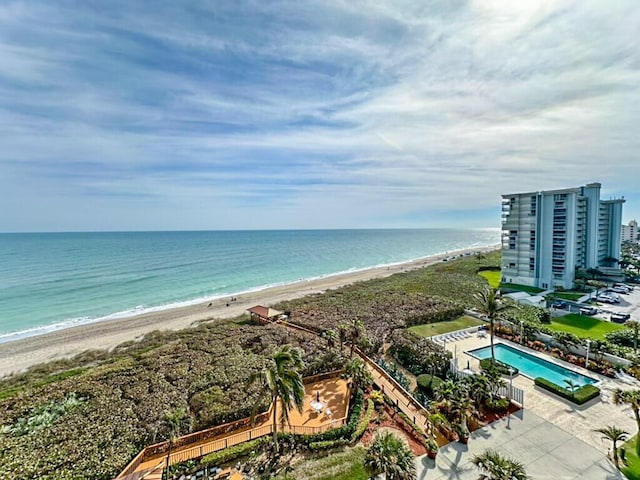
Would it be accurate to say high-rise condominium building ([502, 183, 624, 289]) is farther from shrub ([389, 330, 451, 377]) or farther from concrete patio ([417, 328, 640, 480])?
shrub ([389, 330, 451, 377])

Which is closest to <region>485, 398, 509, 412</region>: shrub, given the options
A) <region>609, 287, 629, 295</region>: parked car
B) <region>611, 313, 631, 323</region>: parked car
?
<region>611, 313, 631, 323</region>: parked car

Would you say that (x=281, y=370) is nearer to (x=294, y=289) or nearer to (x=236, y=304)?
(x=236, y=304)

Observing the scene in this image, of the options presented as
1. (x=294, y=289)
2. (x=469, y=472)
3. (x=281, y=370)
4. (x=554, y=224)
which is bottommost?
(x=294, y=289)

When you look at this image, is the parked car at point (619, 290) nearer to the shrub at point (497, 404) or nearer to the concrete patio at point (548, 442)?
the concrete patio at point (548, 442)

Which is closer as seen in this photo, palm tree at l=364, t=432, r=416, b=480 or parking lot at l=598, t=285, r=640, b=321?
palm tree at l=364, t=432, r=416, b=480

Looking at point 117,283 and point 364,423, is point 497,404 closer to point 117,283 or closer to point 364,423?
point 364,423

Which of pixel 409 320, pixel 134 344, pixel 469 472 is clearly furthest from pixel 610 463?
pixel 134 344

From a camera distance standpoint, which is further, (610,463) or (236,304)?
(236,304)
